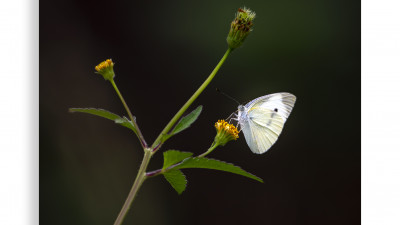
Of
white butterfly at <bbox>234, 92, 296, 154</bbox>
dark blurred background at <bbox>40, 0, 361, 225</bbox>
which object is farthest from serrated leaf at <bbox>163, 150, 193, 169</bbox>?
dark blurred background at <bbox>40, 0, 361, 225</bbox>

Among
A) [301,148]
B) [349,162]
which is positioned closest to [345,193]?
[349,162]

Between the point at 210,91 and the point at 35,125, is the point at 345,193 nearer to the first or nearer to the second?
the point at 210,91

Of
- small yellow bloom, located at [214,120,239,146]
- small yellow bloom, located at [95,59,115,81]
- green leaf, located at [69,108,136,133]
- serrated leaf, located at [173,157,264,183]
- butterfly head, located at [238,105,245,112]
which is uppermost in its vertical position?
small yellow bloom, located at [95,59,115,81]

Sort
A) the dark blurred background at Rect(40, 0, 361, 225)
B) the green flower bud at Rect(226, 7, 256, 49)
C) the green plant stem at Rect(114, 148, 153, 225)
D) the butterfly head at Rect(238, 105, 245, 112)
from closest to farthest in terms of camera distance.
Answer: the green plant stem at Rect(114, 148, 153, 225) → the green flower bud at Rect(226, 7, 256, 49) → the butterfly head at Rect(238, 105, 245, 112) → the dark blurred background at Rect(40, 0, 361, 225)

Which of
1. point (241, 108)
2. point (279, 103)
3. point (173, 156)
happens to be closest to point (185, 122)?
point (173, 156)

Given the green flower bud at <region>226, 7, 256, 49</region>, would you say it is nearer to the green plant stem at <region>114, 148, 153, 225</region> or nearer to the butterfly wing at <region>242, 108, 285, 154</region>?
the green plant stem at <region>114, 148, 153, 225</region>
